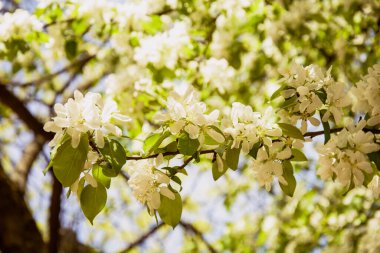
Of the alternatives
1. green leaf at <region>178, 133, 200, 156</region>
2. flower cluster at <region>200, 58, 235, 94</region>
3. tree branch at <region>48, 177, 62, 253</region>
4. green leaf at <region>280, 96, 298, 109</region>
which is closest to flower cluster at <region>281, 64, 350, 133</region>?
green leaf at <region>280, 96, 298, 109</region>

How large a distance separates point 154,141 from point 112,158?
0.44 feet

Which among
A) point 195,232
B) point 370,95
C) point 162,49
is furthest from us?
point 195,232

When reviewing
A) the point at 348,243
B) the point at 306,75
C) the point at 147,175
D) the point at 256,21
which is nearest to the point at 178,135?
the point at 147,175

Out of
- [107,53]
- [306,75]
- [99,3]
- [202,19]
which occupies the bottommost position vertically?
[107,53]

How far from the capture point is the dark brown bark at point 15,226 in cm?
260

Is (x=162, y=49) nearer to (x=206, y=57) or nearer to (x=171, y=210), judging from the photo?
(x=206, y=57)

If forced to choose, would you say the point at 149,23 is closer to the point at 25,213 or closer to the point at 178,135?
the point at 25,213

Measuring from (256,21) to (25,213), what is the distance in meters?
1.62

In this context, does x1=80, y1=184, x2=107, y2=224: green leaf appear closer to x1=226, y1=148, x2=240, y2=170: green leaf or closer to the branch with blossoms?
the branch with blossoms

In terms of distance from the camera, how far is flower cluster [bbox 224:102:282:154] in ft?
3.55

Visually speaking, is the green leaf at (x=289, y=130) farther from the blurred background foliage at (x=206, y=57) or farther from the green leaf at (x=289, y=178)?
the blurred background foliage at (x=206, y=57)

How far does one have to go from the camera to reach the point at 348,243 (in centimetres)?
265

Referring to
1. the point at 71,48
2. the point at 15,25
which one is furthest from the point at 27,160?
the point at 15,25

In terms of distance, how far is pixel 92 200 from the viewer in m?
1.09
